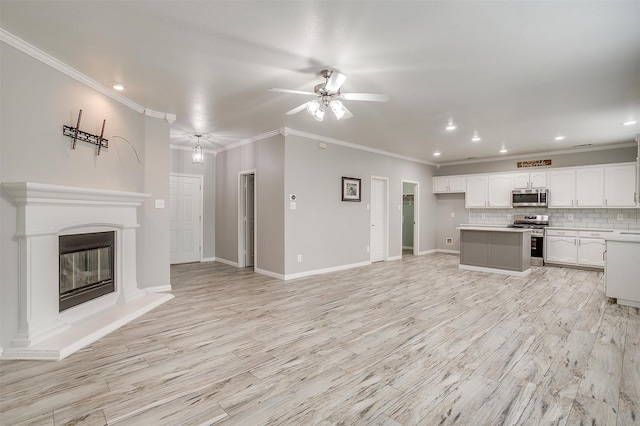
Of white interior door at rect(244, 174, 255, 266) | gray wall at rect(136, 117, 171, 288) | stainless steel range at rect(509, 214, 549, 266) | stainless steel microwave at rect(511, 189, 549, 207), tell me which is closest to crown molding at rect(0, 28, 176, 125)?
gray wall at rect(136, 117, 171, 288)

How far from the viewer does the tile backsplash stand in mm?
6086

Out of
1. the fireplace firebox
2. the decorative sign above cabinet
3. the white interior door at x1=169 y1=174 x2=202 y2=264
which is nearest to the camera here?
the fireplace firebox

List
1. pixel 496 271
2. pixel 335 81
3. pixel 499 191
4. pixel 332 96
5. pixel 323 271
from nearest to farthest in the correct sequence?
pixel 335 81 → pixel 332 96 → pixel 323 271 → pixel 496 271 → pixel 499 191

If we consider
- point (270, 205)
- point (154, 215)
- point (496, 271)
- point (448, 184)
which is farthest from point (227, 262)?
point (448, 184)

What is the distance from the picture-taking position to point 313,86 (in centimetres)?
338

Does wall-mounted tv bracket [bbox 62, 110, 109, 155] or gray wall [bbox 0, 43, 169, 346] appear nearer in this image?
gray wall [bbox 0, 43, 169, 346]

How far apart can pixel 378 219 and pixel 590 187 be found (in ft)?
14.6

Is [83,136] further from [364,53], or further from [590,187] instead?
[590,187]

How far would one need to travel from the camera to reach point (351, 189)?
6.20m

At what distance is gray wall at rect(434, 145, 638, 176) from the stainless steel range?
3.87ft

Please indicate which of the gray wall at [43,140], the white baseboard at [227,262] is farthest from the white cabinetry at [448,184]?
the gray wall at [43,140]

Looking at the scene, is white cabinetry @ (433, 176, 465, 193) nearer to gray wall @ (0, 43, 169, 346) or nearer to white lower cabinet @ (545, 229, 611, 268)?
white lower cabinet @ (545, 229, 611, 268)

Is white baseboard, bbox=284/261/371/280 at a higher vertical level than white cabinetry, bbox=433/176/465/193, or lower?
lower

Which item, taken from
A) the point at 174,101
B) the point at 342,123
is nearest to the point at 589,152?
the point at 342,123
